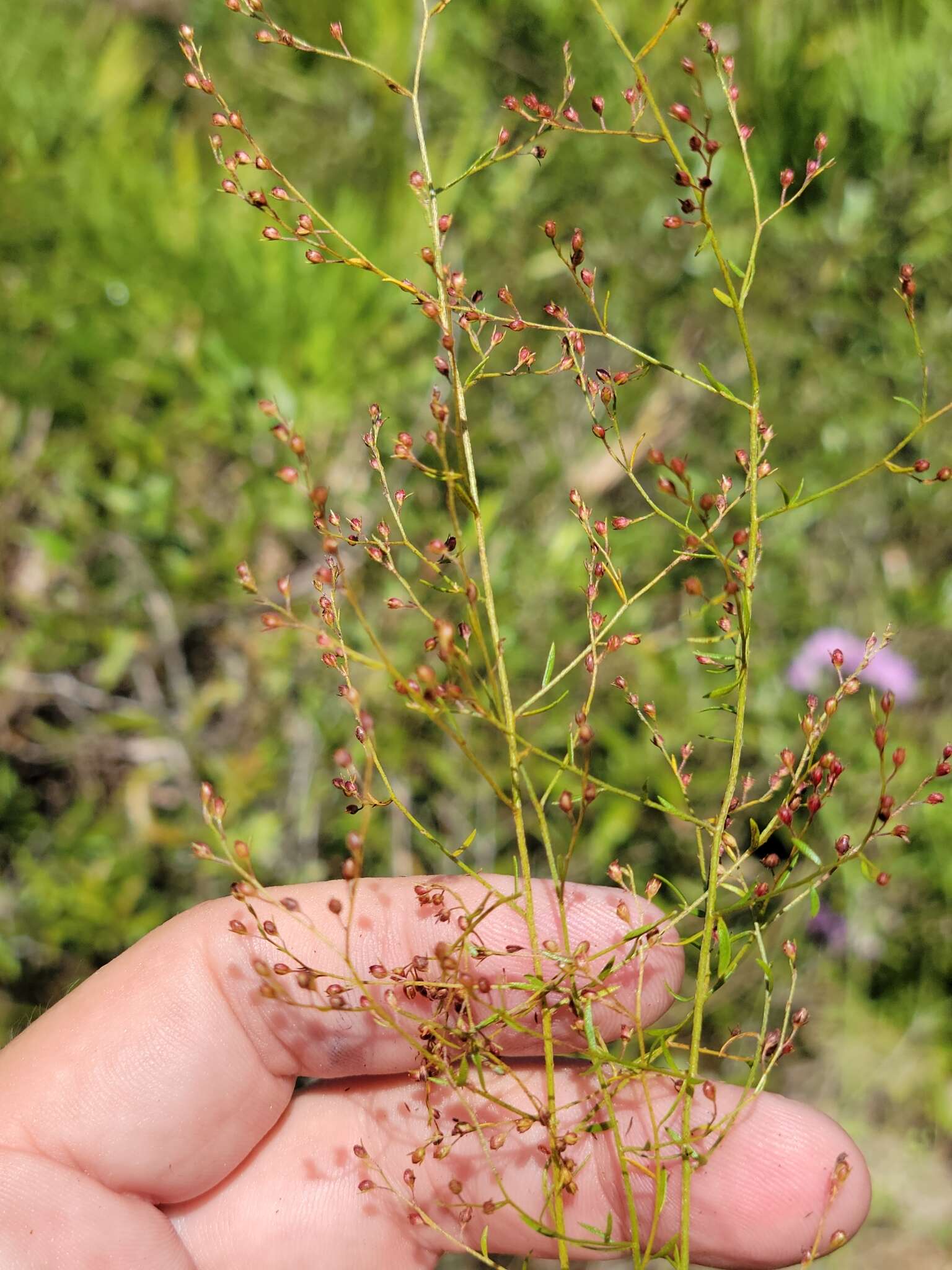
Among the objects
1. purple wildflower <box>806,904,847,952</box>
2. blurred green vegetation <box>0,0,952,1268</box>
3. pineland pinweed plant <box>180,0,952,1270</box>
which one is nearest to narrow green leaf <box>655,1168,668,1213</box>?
pineland pinweed plant <box>180,0,952,1270</box>

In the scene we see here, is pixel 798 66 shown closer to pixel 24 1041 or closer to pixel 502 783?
pixel 502 783

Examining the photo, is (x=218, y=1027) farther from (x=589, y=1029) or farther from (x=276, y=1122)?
(x=589, y=1029)

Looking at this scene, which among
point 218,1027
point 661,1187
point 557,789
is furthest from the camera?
point 557,789

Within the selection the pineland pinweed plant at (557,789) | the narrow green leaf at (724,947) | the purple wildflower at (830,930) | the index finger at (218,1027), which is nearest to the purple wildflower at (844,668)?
the pineland pinweed plant at (557,789)

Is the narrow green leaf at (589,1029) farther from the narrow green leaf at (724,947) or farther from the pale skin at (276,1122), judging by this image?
the pale skin at (276,1122)

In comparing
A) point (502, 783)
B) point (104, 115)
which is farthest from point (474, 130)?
point (502, 783)

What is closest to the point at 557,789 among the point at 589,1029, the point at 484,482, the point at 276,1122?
the point at 276,1122

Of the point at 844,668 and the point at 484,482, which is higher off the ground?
the point at 484,482

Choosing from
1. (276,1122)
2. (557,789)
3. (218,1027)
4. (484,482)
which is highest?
(484,482)
